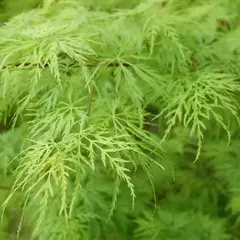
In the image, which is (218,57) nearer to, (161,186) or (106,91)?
(106,91)

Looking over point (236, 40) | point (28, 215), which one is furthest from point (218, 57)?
point (28, 215)

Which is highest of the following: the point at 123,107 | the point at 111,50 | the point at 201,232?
the point at 111,50

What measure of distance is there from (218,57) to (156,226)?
481 millimetres

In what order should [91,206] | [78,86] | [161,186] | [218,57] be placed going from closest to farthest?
[78,86]
[218,57]
[91,206]
[161,186]

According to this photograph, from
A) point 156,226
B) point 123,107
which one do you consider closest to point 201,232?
point 156,226

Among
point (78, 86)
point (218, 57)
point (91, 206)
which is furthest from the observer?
point (91, 206)

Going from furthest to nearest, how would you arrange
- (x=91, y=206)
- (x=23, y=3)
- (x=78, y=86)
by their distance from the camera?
(x=23, y=3)
(x=91, y=206)
(x=78, y=86)

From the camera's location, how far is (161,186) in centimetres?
141

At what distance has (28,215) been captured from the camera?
146 cm

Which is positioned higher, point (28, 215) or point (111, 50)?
point (111, 50)

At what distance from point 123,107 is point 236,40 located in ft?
1.05

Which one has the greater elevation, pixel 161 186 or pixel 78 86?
pixel 78 86

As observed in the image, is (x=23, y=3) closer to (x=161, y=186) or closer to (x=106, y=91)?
(x=106, y=91)

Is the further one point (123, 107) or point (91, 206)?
point (91, 206)
